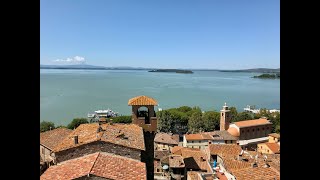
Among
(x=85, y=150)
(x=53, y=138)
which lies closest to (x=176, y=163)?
(x=53, y=138)

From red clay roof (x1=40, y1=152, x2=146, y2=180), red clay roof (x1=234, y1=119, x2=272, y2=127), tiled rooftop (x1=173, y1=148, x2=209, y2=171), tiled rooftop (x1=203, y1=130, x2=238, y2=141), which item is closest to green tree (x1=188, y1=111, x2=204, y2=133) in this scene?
red clay roof (x1=234, y1=119, x2=272, y2=127)

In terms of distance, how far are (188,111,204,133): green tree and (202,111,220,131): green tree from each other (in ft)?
2.07

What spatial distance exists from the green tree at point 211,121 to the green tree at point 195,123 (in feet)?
2.07

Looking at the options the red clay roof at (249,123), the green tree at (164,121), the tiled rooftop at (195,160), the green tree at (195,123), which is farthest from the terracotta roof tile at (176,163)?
the green tree at (164,121)

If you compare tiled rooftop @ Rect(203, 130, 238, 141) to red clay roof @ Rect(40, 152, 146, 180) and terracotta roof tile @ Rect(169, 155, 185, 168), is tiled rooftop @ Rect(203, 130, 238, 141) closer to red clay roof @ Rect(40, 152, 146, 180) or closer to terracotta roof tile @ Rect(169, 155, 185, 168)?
terracotta roof tile @ Rect(169, 155, 185, 168)

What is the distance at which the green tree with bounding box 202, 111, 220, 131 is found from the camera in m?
45.3

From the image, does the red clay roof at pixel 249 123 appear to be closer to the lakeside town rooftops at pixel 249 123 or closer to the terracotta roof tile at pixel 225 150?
the lakeside town rooftops at pixel 249 123
